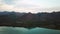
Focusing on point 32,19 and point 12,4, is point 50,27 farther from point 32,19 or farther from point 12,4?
point 12,4

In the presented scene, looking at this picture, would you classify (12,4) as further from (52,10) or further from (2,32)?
(52,10)

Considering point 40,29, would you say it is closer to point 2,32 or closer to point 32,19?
point 32,19

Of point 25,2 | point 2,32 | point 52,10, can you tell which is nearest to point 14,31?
point 2,32

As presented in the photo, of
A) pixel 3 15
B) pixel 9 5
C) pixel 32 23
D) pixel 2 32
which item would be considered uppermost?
pixel 9 5

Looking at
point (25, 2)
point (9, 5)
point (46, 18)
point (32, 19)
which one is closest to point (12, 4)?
point (9, 5)

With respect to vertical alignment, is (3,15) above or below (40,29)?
above

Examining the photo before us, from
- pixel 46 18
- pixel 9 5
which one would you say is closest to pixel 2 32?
pixel 9 5

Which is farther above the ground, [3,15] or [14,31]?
[3,15]

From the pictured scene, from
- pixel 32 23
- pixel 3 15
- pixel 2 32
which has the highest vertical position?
pixel 3 15
